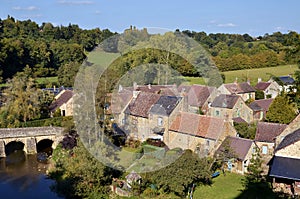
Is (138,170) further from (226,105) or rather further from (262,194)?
(226,105)

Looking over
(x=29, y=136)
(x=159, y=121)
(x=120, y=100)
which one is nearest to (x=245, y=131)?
(x=159, y=121)

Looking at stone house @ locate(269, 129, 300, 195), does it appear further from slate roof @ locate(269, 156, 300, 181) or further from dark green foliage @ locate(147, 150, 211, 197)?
dark green foliage @ locate(147, 150, 211, 197)

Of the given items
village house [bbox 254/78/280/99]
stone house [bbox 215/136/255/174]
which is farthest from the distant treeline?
stone house [bbox 215/136/255/174]

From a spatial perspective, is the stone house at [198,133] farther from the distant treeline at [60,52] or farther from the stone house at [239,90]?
the distant treeline at [60,52]

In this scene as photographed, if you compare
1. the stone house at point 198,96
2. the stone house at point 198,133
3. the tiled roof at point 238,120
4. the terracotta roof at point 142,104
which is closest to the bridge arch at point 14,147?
the terracotta roof at point 142,104

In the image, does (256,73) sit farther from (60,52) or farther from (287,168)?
(287,168)

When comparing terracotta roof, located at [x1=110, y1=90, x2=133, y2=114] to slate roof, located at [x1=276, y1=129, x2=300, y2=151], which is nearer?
slate roof, located at [x1=276, y1=129, x2=300, y2=151]

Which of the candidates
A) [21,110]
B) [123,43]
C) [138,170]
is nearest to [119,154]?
[138,170]
